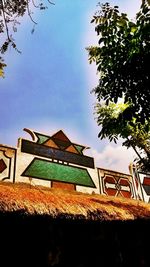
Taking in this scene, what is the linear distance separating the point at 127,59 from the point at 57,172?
4.08 m

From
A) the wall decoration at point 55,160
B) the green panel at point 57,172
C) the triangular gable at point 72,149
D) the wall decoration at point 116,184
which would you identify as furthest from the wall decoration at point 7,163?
the wall decoration at point 116,184

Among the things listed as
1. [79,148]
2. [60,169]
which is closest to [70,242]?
[60,169]

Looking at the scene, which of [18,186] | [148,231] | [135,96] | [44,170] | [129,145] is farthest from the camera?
[129,145]

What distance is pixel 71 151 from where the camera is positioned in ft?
28.5

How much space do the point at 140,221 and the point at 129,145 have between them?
6.17 meters

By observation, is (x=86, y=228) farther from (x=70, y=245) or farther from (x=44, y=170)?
(x=44, y=170)

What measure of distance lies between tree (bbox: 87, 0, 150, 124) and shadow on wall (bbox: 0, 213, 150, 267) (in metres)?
2.75

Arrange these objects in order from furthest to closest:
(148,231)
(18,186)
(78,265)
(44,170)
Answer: (148,231) → (44,170) → (18,186) → (78,265)

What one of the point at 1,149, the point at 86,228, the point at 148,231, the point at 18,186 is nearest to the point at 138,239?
the point at 148,231

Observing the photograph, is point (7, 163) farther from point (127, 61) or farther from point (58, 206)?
point (127, 61)

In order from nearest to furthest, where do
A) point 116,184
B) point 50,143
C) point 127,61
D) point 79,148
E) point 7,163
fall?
point 127,61
point 7,163
point 50,143
point 79,148
point 116,184

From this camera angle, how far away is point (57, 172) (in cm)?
790

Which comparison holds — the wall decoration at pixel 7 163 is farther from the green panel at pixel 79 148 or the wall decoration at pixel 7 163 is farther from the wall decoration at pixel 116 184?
the wall decoration at pixel 116 184

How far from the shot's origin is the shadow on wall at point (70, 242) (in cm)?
576
